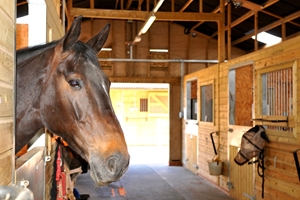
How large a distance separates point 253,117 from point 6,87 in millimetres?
4034

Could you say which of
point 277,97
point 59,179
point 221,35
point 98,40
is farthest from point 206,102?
point 98,40

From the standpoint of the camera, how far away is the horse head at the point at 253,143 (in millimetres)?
4082

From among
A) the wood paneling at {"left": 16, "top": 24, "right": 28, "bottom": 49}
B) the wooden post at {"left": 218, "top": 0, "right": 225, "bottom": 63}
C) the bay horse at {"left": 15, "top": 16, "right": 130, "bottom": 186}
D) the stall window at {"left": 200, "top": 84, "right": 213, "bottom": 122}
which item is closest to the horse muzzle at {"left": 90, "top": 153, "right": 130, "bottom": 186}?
the bay horse at {"left": 15, "top": 16, "right": 130, "bottom": 186}

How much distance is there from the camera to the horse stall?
3697mm

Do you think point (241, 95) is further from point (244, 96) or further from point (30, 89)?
point (30, 89)

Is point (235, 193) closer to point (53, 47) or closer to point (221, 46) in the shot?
point (221, 46)

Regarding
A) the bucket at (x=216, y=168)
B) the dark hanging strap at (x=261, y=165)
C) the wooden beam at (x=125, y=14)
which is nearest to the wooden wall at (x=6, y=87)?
the dark hanging strap at (x=261, y=165)

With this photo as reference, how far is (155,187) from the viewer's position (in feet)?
19.8

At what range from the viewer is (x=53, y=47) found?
1310 millimetres

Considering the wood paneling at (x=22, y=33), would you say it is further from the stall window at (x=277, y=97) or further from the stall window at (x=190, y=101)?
the stall window at (x=190, y=101)

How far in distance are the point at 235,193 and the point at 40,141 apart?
13.4 feet

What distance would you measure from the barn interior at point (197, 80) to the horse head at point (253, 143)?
11 centimetres

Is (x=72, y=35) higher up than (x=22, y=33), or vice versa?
(x=22, y=33)

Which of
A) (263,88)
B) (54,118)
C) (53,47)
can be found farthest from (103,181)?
(263,88)
